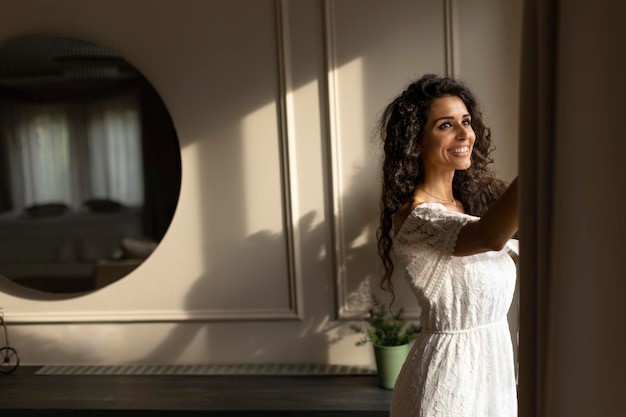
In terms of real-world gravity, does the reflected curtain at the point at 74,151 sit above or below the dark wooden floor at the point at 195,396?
above

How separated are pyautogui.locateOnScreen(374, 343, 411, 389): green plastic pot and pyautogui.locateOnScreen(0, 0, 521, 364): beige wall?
223 mm

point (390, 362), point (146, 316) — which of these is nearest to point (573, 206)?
point (390, 362)

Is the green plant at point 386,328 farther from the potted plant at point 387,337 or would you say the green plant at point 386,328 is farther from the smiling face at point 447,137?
the smiling face at point 447,137

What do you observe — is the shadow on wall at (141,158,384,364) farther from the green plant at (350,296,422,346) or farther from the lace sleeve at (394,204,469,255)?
the lace sleeve at (394,204,469,255)

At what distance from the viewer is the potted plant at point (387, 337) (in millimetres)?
2520

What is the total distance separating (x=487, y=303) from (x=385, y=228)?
1.39 ft

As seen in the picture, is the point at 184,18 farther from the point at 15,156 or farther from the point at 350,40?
the point at 15,156

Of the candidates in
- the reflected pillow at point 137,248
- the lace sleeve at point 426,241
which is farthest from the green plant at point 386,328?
the lace sleeve at point 426,241

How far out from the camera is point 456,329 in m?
1.58

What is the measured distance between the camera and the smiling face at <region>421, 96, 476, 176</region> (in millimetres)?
1634

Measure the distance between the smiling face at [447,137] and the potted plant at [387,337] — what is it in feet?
3.40

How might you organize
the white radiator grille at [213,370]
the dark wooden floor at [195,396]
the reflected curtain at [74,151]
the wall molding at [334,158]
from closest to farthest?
the dark wooden floor at [195,396]
the wall molding at [334,158]
the white radiator grille at [213,370]
the reflected curtain at [74,151]

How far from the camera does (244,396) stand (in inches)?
99.7

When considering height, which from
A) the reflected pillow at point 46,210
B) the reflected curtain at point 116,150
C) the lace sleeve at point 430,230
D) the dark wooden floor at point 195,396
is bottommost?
the dark wooden floor at point 195,396
